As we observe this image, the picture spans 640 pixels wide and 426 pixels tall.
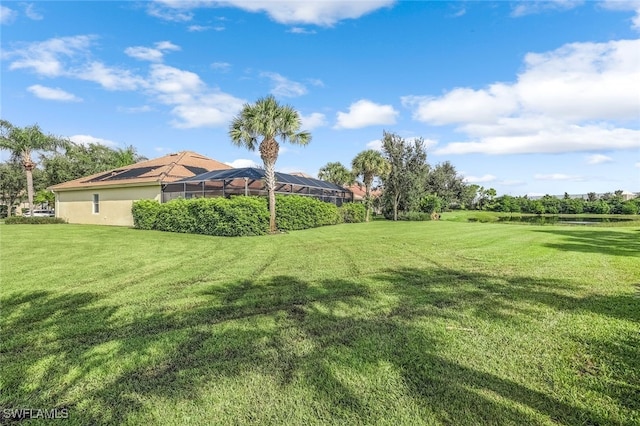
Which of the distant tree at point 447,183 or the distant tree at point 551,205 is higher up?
the distant tree at point 447,183

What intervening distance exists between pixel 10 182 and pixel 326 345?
5256 cm

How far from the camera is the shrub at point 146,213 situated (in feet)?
57.3

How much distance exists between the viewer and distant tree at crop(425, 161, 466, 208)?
40.5 metres

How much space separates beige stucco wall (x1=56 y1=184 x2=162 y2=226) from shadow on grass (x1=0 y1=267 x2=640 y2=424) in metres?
17.6

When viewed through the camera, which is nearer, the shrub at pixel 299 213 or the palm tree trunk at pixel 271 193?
the palm tree trunk at pixel 271 193

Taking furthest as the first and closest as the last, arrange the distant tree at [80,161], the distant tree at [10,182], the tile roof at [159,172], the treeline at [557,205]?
the treeline at [557,205]
the distant tree at [10,182]
the distant tree at [80,161]
the tile roof at [159,172]

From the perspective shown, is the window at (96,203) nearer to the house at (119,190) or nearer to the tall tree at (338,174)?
the house at (119,190)

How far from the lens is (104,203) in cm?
2286

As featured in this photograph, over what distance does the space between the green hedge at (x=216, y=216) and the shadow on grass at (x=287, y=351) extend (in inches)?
380

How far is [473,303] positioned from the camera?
178 inches

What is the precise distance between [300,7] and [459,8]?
6300 mm

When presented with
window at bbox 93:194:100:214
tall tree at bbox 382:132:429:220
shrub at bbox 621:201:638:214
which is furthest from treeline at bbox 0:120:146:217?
shrub at bbox 621:201:638:214

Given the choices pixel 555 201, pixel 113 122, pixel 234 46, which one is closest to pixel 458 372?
pixel 234 46

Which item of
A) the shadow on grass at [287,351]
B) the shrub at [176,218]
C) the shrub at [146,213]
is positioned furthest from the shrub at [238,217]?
the shadow on grass at [287,351]
